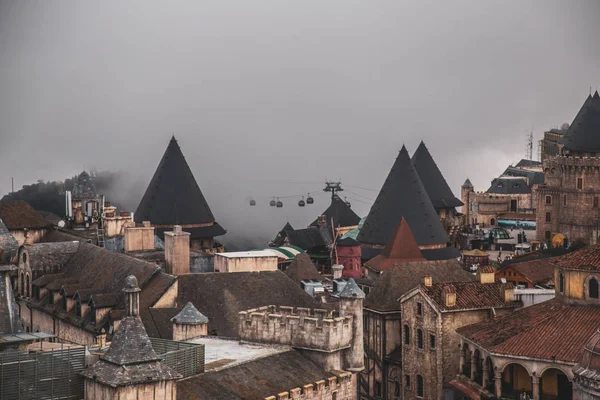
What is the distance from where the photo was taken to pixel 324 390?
40344 millimetres

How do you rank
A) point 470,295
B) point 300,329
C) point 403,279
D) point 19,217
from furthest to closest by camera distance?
point 19,217
point 403,279
point 470,295
point 300,329

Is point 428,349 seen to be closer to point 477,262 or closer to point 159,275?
point 159,275

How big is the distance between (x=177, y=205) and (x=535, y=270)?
79.3ft

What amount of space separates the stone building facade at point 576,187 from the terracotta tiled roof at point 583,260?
54.5 m

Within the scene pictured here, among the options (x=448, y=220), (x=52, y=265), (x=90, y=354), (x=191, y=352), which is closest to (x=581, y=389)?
(x=191, y=352)

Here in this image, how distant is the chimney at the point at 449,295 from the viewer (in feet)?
190

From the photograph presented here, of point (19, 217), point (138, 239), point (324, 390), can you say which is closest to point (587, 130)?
point (19, 217)

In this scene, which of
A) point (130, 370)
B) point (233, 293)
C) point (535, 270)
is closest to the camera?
point (130, 370)

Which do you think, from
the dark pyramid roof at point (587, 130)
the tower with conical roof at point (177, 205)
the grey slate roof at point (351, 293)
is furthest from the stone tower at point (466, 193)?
the grey slate roof at point (351, 293)

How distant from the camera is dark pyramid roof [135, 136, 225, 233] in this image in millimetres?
87125

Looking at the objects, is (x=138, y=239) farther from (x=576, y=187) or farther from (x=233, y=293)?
(x=576, y=187)

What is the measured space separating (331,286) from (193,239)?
16.4m

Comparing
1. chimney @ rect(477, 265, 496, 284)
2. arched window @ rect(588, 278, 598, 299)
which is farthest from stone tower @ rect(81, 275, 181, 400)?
chimney @ rect(477, 265, 496, 284)

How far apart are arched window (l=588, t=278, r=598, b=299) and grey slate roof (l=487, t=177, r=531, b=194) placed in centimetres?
8411
